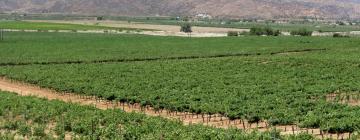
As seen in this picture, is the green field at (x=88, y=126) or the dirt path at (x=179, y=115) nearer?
the green field at (x=88, y=126)

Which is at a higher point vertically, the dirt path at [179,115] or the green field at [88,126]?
the green field at [88,126]

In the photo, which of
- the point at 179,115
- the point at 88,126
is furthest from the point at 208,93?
the point at 88,126

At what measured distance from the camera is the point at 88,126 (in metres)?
21.5

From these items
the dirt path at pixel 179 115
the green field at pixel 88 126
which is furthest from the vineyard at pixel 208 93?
the dirt path at pixel 179 115

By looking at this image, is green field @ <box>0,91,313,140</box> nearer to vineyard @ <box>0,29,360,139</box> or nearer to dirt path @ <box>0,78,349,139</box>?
vineyard @ <box>0,29,360,139</box>

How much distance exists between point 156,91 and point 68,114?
922 cm

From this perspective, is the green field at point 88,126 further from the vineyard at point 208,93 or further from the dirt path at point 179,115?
the dirt path at point 179,115

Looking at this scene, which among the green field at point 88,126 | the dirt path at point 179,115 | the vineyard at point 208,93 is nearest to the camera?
the green field at point 88,126

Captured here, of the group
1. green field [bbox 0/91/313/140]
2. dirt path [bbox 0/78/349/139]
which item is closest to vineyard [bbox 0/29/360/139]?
green field [bbox 0/91/313/140]

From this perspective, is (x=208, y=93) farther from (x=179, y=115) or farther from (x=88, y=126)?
(x=88, y=126)

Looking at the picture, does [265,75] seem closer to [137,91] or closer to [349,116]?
[137,91]

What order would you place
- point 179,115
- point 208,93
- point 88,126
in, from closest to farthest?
point 88,126 → point 179,115 → point 208,93

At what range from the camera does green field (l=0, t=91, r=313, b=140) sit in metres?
19.6

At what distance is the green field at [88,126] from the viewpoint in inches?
770
